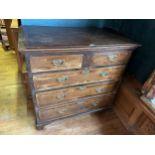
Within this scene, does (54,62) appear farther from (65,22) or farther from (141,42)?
(141,42)

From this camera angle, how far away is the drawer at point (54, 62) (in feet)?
2.97

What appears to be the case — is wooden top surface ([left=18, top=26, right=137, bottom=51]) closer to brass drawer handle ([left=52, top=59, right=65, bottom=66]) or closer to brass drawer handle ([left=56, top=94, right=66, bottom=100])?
brass drawer handle ([left=52, top=59, right=65, bottom=66])

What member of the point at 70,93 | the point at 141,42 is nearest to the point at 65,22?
the point at 70,93

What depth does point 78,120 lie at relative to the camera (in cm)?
162

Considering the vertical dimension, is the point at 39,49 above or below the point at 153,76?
above

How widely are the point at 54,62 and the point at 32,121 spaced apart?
93 cm

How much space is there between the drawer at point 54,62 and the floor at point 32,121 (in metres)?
0.82

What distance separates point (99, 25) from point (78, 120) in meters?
1.11

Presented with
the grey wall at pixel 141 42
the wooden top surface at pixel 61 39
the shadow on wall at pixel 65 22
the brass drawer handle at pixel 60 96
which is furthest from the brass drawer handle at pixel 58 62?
the grey wall at pixel 141 42

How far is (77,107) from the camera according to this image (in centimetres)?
145
